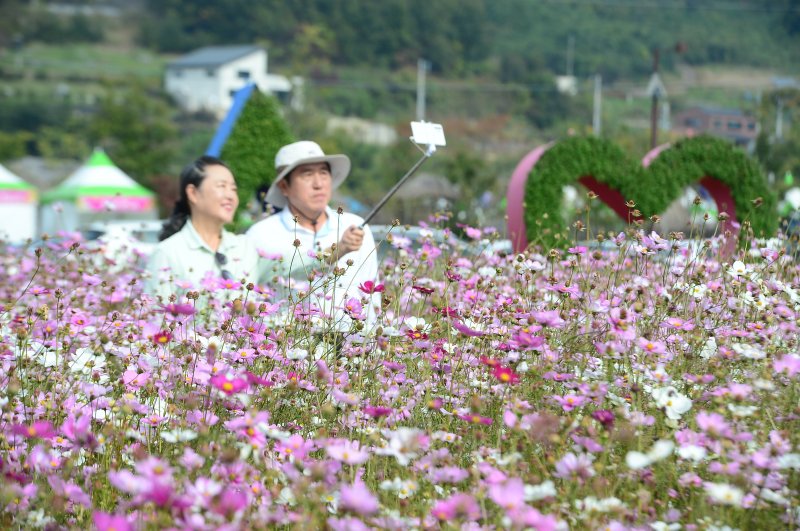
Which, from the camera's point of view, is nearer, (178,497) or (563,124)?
(178,497)

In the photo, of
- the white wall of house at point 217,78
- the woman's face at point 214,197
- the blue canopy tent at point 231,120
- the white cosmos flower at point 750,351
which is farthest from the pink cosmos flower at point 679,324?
the white wall of house at point 217,78

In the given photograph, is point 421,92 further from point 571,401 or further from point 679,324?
point 571,401

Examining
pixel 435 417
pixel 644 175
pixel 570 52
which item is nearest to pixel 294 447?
pixel 435 417

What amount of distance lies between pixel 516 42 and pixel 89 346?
10167cm

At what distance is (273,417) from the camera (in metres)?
2.72

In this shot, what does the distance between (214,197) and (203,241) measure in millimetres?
192

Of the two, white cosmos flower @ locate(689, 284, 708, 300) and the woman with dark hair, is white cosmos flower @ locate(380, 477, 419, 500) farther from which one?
the woman with dark hair

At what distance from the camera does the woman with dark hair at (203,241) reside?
4.17 meters

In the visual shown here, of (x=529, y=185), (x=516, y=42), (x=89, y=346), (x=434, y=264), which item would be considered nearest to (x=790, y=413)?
(x=89, y=346)

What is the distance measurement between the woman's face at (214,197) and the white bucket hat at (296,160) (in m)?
0.21

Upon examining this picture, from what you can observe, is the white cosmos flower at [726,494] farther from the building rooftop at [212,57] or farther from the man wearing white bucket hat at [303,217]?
the building rooftop at [212,57]

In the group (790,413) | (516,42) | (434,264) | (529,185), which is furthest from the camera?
(516,42)

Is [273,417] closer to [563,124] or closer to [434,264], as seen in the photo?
[434,264]

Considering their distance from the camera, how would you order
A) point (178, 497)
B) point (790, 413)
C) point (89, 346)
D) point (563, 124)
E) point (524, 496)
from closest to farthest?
point (178, 497) < point (524, 496) < point (790, 413) < point (89, 346) < point (563, 124)
